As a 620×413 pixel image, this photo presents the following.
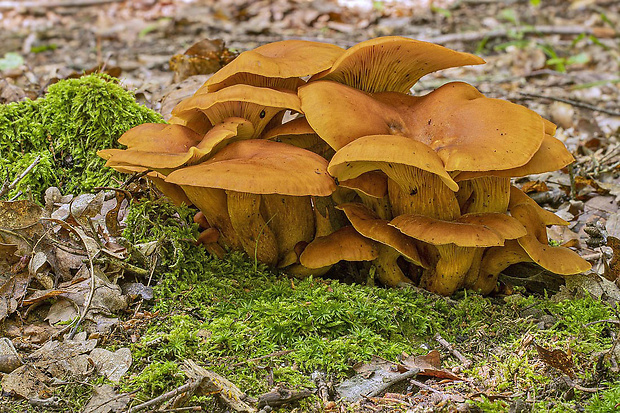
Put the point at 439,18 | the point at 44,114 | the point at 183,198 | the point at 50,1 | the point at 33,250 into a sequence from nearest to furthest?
the point at 33,250, the point at 183,198, the point at 44,114, the point at 439,18, the point at 50,1

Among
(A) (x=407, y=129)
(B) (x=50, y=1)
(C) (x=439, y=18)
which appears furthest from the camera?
(B) (x=50, y=1)

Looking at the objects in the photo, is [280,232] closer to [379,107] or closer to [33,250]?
[379,107]

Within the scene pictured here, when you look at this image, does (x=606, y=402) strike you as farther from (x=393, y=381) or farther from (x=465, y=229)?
(x=465, y=229)

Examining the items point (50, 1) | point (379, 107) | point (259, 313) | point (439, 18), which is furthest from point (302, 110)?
point (50, 1)

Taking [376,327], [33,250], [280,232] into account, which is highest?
[33,250]

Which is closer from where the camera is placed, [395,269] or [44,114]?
[395,269]

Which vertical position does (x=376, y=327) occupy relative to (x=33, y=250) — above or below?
below

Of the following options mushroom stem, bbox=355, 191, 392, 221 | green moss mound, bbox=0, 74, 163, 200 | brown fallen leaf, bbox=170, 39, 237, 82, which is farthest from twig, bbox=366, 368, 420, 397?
brown fallen leaf, bbox=170, 39, 237, 82

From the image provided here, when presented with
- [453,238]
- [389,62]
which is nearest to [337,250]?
[453,238]
